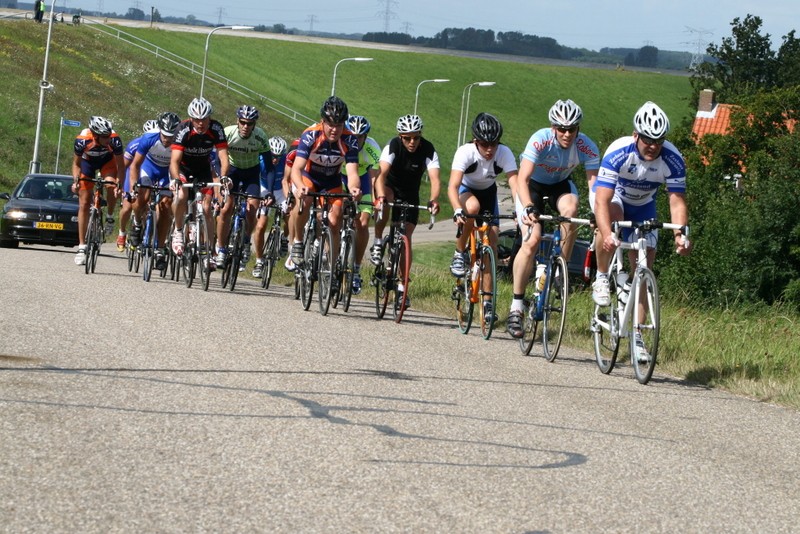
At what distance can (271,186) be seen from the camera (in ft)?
57.5

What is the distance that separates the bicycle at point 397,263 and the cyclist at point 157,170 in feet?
13.7

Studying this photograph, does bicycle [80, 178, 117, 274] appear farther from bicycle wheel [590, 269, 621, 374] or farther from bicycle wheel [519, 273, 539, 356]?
bicycle wheel [590, 269, 621, 374]

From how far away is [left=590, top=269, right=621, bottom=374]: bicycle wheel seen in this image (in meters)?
10.1

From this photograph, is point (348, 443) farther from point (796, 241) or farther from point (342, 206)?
point (796, 241)

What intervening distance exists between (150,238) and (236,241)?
146cm

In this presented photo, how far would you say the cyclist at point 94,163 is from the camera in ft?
60.7

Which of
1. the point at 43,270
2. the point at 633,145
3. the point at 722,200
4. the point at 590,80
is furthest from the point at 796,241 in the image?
the point at 590,80

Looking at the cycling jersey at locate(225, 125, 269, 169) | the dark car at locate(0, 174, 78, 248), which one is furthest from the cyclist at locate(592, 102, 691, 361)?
the dark car at locate(0, 174, 78, 248)

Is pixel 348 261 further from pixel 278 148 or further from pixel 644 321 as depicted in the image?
pixel 278 148

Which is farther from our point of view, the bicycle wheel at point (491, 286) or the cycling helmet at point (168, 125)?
the cycling helmet at point (168, 125)

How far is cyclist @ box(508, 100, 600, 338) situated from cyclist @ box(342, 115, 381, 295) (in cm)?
249

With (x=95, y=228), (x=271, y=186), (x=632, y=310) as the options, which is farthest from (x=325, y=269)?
(x=95, y=228)

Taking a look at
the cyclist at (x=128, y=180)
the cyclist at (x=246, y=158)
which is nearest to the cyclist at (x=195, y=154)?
the cyclist at (x=246, y=158)

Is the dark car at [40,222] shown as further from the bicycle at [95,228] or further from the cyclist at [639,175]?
the cyclist at [639,175]
